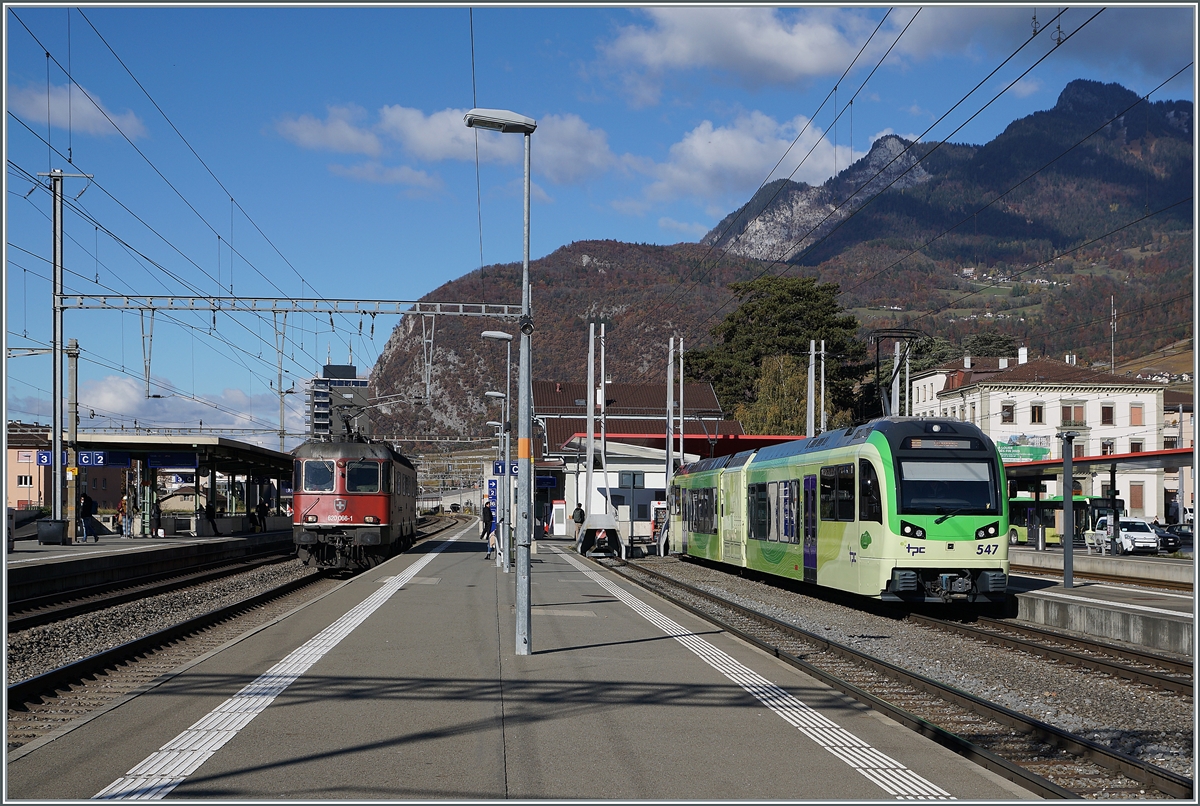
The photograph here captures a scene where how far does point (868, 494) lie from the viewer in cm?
1825

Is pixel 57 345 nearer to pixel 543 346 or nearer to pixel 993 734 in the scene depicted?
pixel 993 734

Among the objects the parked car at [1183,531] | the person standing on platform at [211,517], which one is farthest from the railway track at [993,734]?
the parked car at [1183,531]

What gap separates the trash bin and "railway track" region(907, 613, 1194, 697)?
27.7 meters

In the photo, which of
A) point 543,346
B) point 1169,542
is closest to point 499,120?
point 1169,542

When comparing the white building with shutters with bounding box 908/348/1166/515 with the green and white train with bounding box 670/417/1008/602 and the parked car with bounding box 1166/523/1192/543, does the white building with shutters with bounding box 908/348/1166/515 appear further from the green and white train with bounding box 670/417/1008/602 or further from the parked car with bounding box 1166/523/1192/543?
the green and white train with bounding box 670/417/1008/602

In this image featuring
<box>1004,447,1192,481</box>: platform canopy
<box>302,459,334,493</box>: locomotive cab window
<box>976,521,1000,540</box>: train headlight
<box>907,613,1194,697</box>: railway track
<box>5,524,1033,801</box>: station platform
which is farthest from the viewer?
<box>1004,447,1192,481</box>: platform canopy

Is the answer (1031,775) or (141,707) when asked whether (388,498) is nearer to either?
(141,707)

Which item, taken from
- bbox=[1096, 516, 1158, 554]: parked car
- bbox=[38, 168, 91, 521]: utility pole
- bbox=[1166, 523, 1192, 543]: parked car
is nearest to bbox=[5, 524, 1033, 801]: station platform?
bbox=[38, 168, 91, 521]: utility pole

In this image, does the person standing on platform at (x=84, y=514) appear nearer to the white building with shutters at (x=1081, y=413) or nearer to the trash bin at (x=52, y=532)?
the trash bin at (x=52, y=532)

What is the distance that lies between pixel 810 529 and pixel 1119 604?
552 cm

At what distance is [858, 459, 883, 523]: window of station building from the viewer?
17.9m

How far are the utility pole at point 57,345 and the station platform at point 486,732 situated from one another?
22460 mm

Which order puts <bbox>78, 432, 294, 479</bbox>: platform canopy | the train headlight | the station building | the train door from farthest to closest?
1. the station building
2. <bbox>78, 432, 294, 479</bbox>: platform canopy
3. the train door
4. the train headlight

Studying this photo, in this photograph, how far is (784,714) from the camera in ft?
30.7
